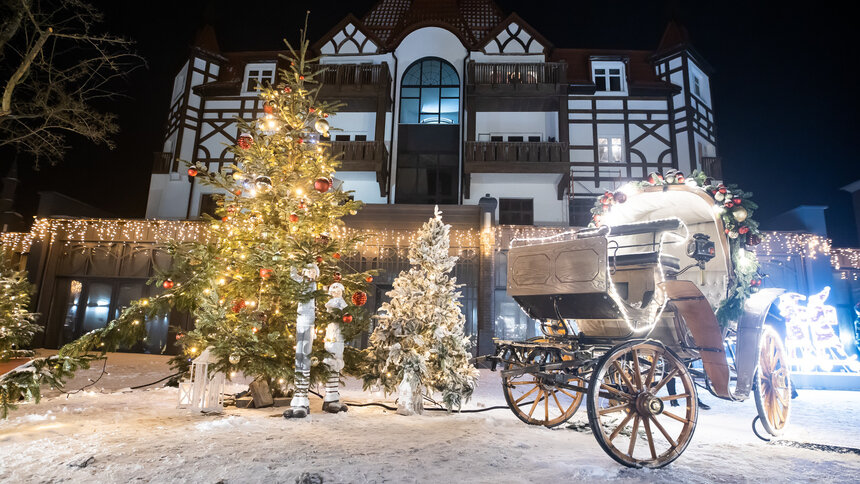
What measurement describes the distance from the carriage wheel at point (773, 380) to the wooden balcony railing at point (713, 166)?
47.8 feet

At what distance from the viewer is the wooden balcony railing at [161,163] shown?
19.6m

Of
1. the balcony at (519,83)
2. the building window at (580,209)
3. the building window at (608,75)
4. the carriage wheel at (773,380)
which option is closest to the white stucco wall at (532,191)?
the building window at (580,209)

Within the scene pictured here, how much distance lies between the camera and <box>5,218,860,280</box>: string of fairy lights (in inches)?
547

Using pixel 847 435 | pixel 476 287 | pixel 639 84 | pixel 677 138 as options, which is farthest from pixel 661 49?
pixel 847 435

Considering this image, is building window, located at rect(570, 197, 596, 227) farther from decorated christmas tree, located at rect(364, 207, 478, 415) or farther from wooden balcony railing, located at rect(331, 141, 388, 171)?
decorated christmas tree, located at rect(364, 207, 478, 415)

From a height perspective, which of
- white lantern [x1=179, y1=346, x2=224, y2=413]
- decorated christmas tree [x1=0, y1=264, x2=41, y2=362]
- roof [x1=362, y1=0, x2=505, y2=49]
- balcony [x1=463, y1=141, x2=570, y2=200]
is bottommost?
white lantern [x1=179, y1=346, x2=224, y2=413]

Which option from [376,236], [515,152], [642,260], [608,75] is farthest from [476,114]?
[642,260]

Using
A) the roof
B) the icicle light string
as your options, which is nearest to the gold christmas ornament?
the icicle light string

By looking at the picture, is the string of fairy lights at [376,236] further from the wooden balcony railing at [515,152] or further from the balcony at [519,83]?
the balcony at [519,83]

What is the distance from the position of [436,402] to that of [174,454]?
3.79 m

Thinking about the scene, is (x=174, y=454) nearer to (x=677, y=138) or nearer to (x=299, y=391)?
(x=299, y=391)

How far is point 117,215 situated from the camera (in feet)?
75.3

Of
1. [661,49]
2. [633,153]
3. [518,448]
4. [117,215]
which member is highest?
[661,49]

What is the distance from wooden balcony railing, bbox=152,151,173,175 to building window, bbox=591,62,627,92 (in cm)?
1967
